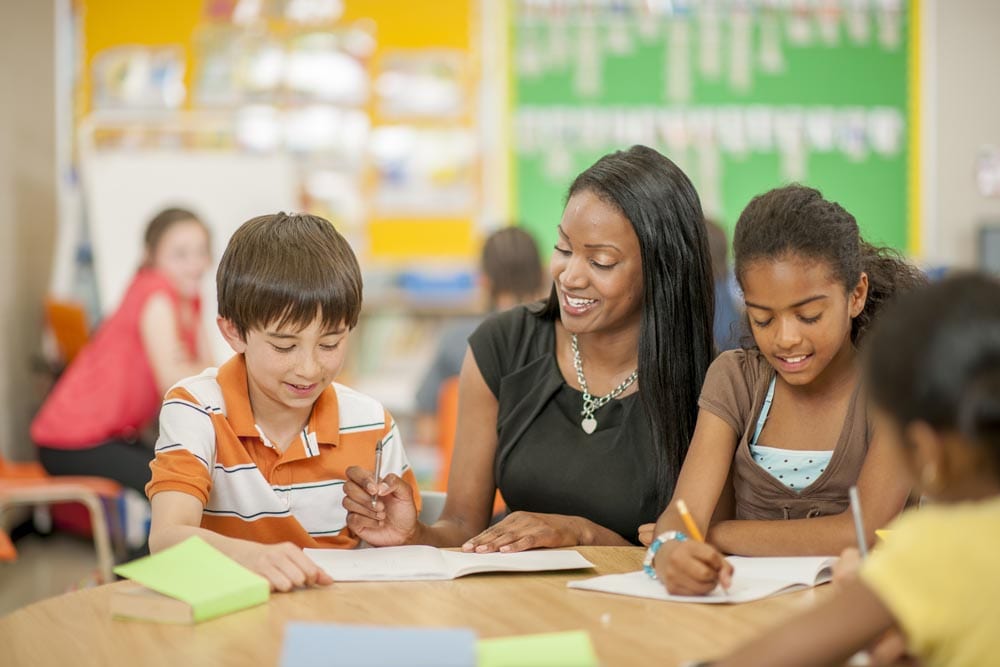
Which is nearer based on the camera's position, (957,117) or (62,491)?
(62,491)

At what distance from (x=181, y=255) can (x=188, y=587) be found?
9.69 ft

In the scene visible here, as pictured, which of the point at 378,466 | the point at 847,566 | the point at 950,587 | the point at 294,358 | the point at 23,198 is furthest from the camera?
the point at 23,198

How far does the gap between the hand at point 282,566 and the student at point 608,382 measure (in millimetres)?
386

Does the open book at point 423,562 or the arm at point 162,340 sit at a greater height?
the arm at point 162,340

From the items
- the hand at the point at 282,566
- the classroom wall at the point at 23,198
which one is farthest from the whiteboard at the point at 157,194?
the hand at the point at 282,566

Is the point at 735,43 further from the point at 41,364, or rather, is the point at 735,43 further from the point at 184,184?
the point at 41,364

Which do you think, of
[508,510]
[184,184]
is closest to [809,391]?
[508,510]

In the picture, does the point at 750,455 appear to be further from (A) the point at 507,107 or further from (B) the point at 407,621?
(A) the point at 507,107

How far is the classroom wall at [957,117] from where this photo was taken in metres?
5.79

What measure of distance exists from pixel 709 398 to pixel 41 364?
3.85 meters

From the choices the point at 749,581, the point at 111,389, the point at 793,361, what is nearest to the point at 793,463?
the point at 793,361

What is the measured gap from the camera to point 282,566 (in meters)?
1.43

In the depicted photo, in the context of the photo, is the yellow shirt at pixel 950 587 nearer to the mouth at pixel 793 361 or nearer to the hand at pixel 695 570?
the hand at pixel 695 570

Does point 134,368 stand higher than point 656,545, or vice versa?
point 134,368
